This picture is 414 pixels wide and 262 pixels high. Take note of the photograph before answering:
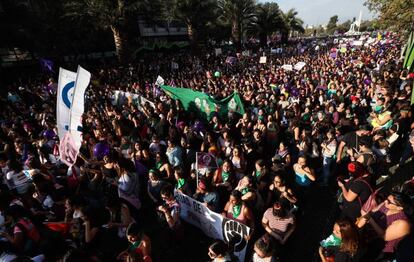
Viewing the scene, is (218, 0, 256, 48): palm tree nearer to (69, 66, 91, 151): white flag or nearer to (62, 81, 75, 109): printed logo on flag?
(62, 81, 75, 109): printed logo on flag

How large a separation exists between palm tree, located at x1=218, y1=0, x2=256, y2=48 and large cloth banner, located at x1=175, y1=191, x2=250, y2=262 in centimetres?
3411

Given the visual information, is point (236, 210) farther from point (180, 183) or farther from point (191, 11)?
point (191, 11)

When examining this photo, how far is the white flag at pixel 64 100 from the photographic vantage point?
6.25m

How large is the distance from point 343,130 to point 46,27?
77.7 ft

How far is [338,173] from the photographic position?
621 centimetres

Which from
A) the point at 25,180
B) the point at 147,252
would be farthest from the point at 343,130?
the point at 25,180

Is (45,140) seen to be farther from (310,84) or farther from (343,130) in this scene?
(310,84)

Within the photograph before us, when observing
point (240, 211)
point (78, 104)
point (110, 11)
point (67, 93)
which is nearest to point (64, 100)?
point (67, 93)

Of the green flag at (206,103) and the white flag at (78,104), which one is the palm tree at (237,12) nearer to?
the green flag at (206,103)

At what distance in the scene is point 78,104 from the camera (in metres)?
5.71

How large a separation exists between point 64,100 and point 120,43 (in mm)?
16302

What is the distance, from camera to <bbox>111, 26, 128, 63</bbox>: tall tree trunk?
809 inches

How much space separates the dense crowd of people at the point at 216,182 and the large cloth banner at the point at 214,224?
117 millimetres

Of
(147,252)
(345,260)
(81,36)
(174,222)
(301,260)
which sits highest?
(81,36)
